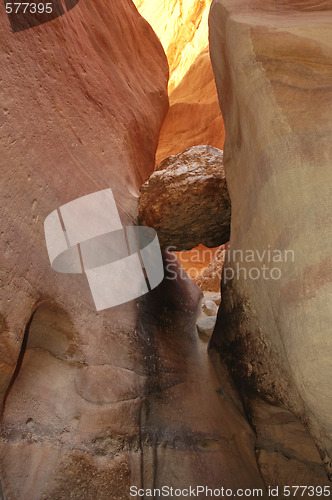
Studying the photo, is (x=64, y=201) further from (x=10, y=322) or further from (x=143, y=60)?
(x=143, y=60)

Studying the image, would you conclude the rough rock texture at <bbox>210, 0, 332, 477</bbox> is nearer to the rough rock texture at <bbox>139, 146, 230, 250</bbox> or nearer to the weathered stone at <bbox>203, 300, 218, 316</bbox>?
the rough rock texture at <bbox>139, 146, 230, 250</bbox>

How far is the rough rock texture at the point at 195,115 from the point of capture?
8.70 m

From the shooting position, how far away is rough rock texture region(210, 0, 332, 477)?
5.91 feet

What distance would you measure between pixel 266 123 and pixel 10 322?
1.85 m

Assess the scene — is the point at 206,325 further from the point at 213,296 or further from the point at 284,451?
the point at 213,296

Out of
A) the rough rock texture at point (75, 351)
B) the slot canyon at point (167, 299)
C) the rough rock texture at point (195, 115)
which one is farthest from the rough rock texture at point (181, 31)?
the rough rock texture at point (75, 351)

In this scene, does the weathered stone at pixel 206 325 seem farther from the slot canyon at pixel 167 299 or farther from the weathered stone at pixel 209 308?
the weathered stone at pixel 209 308

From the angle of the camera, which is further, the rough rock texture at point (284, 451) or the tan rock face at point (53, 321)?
the rough rock texture at point (284, 451)

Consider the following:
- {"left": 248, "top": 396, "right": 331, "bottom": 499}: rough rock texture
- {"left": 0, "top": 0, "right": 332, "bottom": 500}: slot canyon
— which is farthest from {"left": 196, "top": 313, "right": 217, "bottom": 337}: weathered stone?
{"left": 248, "top": 396, "right": 331, "bottom": 499}: rough rock texture

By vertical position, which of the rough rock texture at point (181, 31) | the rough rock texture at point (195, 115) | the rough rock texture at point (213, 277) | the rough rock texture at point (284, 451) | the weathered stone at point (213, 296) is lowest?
the rough rock texture at point (213, 277)

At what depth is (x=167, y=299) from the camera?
3.88 m

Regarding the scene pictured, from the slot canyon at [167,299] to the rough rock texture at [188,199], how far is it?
0.02 metres

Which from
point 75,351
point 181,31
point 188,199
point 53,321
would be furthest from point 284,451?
point 181,31

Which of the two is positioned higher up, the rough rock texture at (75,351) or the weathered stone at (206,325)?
the rough rock texture at (75,351)
